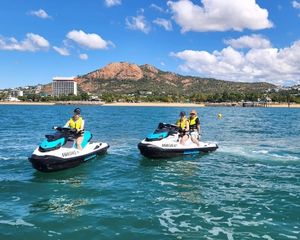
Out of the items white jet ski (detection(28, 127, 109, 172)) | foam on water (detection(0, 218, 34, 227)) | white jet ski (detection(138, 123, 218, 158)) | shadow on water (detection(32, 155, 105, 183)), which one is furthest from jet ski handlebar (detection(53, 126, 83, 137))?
foam on water (detection(0, 218, 34, 227))

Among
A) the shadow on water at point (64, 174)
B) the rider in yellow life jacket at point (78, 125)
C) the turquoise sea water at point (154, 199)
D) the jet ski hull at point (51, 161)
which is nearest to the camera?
the turquoise sea water at point (154, 199)

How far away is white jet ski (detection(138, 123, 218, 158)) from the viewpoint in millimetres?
20469

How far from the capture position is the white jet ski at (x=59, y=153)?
16625 mm

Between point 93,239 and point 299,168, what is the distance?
11.8m

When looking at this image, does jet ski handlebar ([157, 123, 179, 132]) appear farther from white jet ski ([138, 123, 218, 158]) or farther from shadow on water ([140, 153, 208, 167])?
shadow on water ([140, 153, 208, 167])

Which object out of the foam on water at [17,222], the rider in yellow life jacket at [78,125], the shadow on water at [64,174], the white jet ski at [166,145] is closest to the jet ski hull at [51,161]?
the shadow on water at [64,174]

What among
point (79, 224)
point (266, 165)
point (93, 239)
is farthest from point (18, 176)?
point (266, 165)

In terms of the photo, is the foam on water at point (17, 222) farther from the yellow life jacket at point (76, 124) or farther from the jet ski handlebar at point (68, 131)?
the yellow life jacket at point (76, 124)

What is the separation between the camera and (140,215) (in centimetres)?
1170

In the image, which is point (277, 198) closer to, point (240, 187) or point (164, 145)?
point (240, 187)

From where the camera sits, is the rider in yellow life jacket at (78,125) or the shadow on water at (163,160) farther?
the shadow on water at (163,160)

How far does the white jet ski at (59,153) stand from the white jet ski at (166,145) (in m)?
2.75

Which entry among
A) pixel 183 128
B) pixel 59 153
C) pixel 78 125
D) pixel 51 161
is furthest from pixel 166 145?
pixel 51 161

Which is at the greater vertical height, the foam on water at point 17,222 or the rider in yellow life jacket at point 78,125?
the rider in yellow life jacket at point 78,125
